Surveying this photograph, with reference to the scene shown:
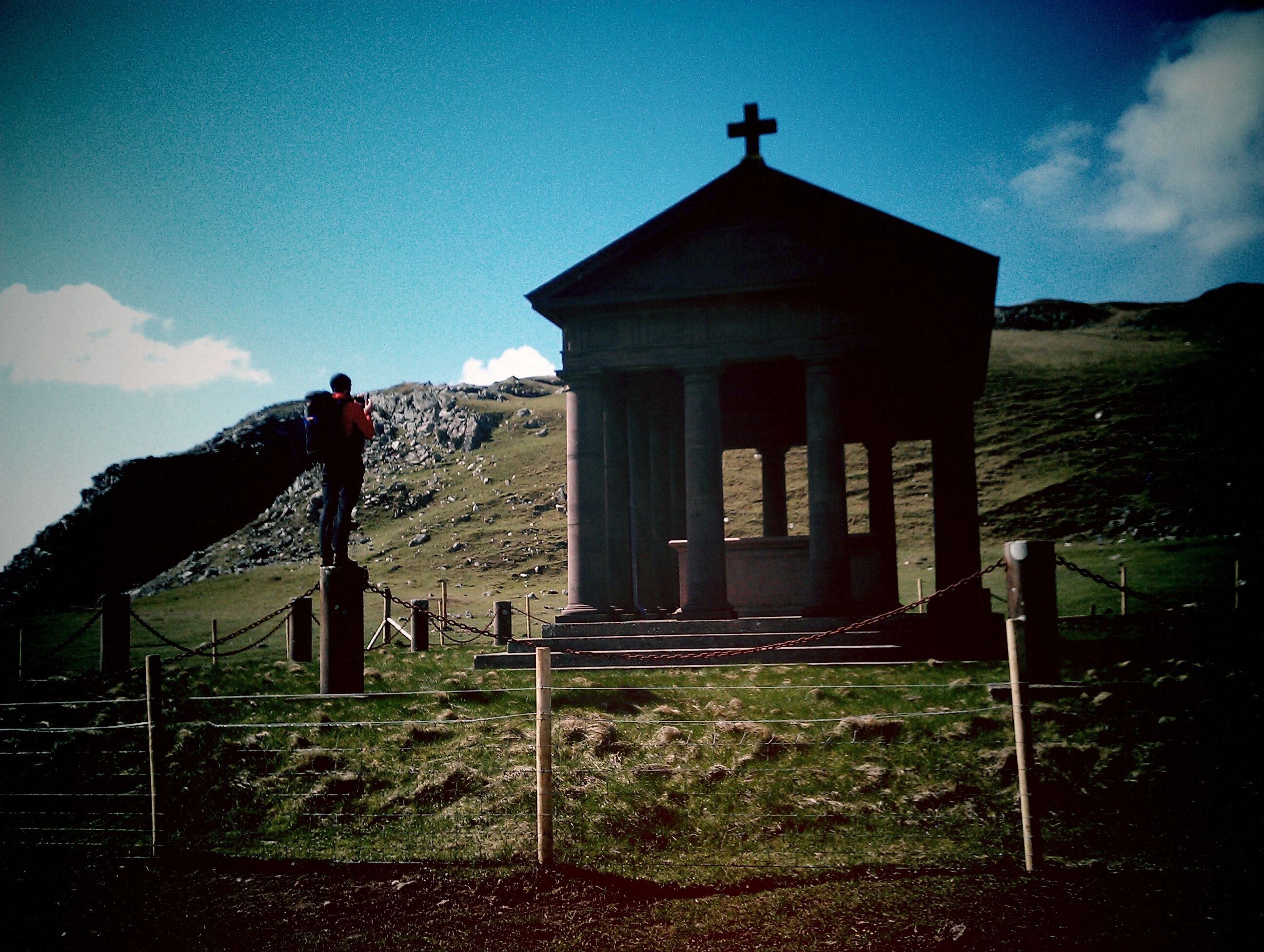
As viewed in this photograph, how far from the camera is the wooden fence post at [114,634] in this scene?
44.0 feet

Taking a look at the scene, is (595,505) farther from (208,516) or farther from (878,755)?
(208,516)

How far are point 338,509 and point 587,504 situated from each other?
267 inches

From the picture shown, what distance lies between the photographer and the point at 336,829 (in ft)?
23.5

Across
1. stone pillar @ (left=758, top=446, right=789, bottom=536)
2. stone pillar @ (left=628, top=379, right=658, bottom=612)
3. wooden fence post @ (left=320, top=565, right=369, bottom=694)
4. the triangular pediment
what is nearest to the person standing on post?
wooden fence post @ (left=320, top=565, right=369, bottom=694)

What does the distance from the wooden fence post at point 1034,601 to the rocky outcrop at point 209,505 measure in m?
72.3

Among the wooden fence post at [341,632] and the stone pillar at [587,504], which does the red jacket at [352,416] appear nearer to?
the wooden fence post at [341,632]

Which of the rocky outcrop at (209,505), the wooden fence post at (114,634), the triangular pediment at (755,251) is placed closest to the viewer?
the wooden fence post at (114,634)

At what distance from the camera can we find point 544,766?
6.12m

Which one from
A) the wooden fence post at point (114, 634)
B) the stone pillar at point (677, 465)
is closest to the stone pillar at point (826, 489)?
the stone pillar at point (677, 465)

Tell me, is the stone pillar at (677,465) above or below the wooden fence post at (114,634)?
above

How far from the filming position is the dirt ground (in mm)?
4836

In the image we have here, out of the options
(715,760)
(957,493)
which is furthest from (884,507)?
(715,760)

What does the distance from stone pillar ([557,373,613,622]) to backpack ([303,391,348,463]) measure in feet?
20.9

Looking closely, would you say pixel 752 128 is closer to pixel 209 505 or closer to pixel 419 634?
pixel 419 634
